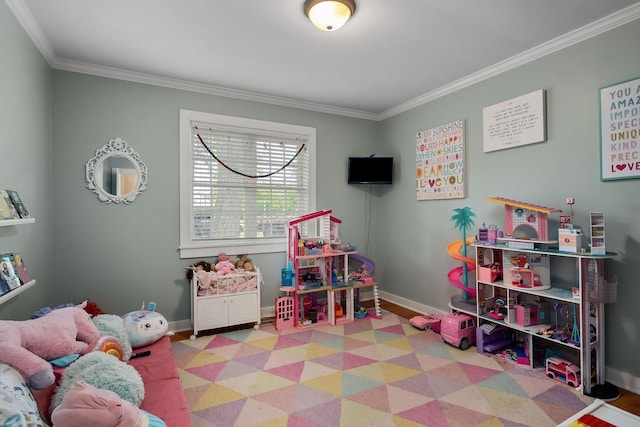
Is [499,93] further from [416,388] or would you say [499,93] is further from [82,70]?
[82,70]

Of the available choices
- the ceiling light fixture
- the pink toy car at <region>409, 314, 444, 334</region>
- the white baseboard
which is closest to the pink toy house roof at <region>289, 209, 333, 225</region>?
the pink toy car at <region>409, 314, 444, 334</region>

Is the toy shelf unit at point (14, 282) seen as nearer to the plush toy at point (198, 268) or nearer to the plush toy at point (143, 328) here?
the plush toy at point (143, 328)

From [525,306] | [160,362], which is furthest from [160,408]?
[525,306]

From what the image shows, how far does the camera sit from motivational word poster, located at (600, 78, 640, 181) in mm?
2238

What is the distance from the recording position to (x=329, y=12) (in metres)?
2.11

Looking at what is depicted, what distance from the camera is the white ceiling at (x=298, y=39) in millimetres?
2211

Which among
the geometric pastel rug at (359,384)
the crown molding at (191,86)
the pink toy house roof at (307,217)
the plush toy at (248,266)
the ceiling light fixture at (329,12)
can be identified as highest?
the crown molding at (191,86)

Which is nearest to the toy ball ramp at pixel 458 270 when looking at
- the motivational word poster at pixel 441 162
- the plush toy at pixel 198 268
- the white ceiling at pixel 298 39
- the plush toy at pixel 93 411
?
the motivational word poster at pixel 441 162

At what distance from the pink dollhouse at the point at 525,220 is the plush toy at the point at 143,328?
9.65 ft

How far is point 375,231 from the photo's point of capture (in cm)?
467

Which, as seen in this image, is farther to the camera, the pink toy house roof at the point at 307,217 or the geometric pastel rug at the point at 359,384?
the pink toy house roof at the point at 307,217

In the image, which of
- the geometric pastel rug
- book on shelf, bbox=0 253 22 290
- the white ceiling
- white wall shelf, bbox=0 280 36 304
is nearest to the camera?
white wall shelf, bbox=0 280 36 304

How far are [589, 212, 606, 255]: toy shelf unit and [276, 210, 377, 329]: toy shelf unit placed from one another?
86.5 inches

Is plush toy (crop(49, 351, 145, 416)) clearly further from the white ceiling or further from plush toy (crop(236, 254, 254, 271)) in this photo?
the white ceiling
